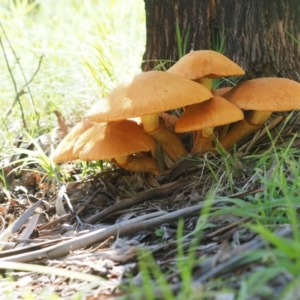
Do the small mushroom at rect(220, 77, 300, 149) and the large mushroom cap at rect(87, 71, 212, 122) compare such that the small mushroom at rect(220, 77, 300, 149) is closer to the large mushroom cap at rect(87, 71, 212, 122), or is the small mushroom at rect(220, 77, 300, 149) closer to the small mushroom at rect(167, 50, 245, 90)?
the small mushroom at rect(167, 50, 245, 90)

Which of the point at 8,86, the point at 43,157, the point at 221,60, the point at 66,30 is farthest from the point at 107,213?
the point at 66,30

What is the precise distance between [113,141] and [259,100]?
0.76 meters

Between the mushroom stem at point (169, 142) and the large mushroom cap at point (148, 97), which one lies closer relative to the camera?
the large mushroom cap at point (148, 97)

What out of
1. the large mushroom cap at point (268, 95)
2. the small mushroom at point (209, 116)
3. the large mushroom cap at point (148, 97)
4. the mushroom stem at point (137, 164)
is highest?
the large mushroom cap at point (148, 97)

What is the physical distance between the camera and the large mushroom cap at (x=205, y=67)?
8.00 feet

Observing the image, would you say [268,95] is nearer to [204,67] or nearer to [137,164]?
[204,67]

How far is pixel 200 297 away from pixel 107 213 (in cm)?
123

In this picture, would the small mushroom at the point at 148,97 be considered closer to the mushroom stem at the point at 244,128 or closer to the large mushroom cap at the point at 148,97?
the large mushroom cap at the point at 148,97

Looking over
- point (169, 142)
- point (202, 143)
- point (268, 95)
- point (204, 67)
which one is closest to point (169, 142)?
point (169, 142)

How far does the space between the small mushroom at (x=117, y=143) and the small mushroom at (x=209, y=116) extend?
0.72 feet

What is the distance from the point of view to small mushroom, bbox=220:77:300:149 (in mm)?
2369

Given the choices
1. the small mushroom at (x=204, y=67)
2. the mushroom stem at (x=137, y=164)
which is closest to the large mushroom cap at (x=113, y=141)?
the mushroom stem at (x=137, y=164)

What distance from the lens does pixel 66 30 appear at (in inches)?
193

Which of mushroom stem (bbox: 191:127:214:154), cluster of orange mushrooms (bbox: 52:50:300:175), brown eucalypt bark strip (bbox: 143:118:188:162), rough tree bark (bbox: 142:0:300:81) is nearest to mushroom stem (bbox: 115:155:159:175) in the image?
cluster of orange mushrooms (bbox: 52:50:300:175)
